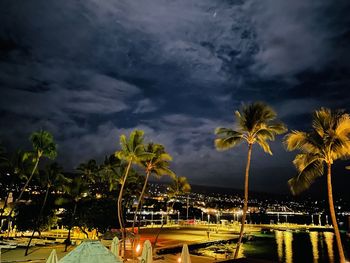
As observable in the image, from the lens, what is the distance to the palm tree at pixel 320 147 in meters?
12.3

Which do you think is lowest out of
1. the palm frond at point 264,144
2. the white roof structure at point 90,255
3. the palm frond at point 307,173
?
the white roof structure at point 90,255

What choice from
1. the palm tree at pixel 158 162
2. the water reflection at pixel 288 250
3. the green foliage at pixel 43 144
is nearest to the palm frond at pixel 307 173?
the palm tree at pixel 158 162

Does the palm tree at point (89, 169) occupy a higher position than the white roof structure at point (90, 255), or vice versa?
the palm tree at point (89, 169)

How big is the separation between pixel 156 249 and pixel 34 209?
15308 millimetres

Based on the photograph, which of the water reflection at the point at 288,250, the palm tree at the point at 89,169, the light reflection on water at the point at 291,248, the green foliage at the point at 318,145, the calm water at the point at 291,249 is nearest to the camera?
the green foliage at the point at 318,145

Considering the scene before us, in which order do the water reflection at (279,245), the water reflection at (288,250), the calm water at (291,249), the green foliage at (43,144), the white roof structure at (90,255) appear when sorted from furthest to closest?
the water reflection at (279,245), the calm water at (291,249), the water reflection at (288,250), the green foliage at (43,144), the white roof structure at (90,255)

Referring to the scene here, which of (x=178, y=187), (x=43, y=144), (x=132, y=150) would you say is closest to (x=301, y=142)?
(x=132, y=150)

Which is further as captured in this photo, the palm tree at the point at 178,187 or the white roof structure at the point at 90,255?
the palm tree at the point at 178,187

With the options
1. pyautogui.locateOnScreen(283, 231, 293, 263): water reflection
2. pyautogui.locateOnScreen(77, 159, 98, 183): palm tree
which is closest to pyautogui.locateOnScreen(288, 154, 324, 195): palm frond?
pyautogui.locateOnScreen(283, 231, 293, 263): water reflection

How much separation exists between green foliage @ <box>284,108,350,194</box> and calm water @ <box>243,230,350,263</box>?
31070 millimetres

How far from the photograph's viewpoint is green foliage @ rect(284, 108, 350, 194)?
40.3 ft

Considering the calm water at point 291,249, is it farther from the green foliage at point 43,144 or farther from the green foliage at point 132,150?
the green foliage at point 43,144

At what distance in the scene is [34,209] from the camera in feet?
109

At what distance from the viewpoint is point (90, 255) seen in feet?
12.4
